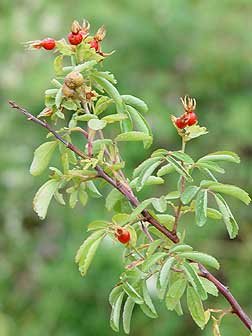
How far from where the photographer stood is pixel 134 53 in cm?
343

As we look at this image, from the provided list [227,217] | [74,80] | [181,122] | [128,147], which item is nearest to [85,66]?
[74,80]

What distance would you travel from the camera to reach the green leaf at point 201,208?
896 millimetres

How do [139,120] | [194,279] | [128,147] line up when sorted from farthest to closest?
1. [128,147]
2. [139,120]
3. [194,279]

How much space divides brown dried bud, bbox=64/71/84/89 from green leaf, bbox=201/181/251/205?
184mm

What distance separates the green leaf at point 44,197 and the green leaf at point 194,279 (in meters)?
0.17

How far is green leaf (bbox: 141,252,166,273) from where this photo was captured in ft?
2.84

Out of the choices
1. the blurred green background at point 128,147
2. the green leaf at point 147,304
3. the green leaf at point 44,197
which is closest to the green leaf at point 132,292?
the green leaf at point 147,304

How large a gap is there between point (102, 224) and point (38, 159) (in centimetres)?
10

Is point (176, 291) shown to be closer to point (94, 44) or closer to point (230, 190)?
point (230, 190)

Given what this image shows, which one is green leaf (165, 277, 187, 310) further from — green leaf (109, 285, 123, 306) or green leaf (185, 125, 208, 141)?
green leaf (185, 125, 208, 141)

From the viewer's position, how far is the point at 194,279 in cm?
87

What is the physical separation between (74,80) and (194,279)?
242 mm

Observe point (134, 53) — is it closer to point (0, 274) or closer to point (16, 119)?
point (16, 119)

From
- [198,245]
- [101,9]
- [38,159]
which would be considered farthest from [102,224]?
[101,9]
